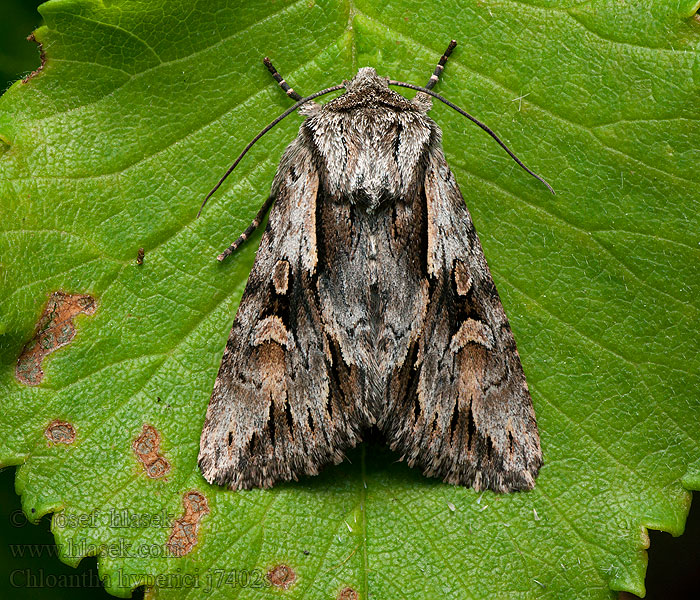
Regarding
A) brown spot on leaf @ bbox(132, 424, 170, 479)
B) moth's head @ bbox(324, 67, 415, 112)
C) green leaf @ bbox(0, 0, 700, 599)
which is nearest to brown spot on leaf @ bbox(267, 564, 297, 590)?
green leaf @ bbox(0, 0, 700, 599)

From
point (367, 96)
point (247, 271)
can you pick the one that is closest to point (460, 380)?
point (247, 271)

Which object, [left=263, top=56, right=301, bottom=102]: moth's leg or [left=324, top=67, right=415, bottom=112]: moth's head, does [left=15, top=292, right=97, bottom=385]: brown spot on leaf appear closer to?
[left=263, top=56, right=301, bottom=102]: moth's leg

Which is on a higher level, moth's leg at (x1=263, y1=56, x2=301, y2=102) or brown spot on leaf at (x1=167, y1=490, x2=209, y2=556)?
moth's leg at (x1=263, y1=56, x2=301, y2=102)

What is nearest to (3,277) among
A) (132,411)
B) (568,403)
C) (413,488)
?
(132,411)

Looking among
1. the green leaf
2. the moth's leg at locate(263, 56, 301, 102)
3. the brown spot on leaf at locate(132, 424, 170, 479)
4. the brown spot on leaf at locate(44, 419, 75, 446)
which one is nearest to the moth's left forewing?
the green leaf

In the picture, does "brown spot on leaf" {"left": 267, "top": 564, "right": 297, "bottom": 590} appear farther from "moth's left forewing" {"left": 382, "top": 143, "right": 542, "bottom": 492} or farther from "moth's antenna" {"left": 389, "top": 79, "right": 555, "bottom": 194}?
"moth's antenna" {"left": 389, "top": 79, "right": 555, "bottom": 194}

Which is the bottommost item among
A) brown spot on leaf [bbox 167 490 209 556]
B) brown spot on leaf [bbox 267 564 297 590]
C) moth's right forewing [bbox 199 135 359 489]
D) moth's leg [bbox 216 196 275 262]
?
brown spot on leaf [bbox 267 564 297 590]

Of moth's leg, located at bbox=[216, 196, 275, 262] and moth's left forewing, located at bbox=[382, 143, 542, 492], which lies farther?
moth's leg, located at bbox=[216, 196, 275, 262]
